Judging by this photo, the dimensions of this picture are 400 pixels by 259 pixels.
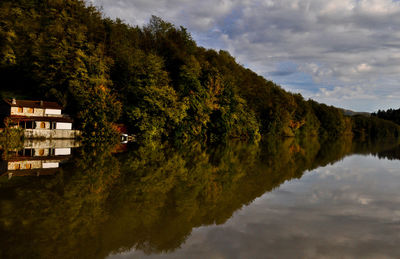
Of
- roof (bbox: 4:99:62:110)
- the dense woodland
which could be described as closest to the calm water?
roof (bbox: 4:99:62:110)

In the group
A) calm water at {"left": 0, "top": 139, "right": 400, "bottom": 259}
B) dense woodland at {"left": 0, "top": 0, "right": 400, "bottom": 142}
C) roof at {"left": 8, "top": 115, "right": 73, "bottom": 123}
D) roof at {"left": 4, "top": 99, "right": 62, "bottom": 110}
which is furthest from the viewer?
dense woodland at {"left": 0, "top": 0, "right": 400, "bottom": 142}

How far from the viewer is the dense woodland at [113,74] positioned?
4469 centimetres

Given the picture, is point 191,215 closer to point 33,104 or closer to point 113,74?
point 33,104

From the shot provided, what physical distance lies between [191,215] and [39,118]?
3950cm

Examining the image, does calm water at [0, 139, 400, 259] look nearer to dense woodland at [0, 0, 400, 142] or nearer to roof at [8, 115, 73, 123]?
roof at [8, 115, 73, 123]

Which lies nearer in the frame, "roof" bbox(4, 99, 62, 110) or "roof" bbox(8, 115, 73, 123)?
"roof" bbox(8, 115, 73, 123)

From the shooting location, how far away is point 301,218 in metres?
9.23

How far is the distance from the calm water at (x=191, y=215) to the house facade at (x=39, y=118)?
25430mm

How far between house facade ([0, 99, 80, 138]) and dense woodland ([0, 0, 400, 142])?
2.03 m

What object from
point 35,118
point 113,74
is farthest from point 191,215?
point 113,74

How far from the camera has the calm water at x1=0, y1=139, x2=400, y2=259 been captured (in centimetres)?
657

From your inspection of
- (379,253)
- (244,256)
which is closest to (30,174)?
(244,256)

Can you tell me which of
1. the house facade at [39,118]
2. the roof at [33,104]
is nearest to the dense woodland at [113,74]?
the roof at [33,104]

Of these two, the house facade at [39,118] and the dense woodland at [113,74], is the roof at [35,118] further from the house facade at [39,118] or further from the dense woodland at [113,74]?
the dense woodland at [113,74]
